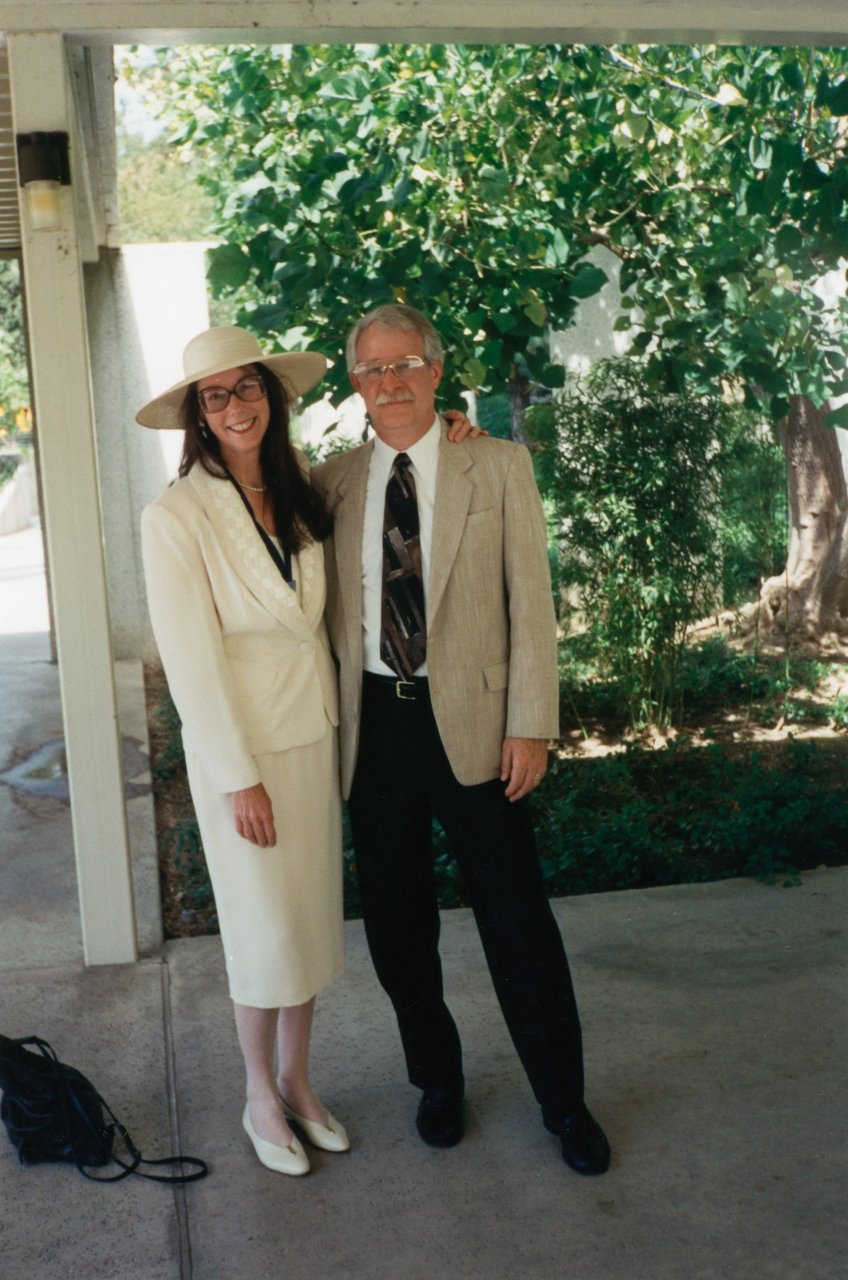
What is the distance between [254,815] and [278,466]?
75 centimetres

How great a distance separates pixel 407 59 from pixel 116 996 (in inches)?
160

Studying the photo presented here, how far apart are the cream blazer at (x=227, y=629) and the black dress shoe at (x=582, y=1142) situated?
3.34 feet

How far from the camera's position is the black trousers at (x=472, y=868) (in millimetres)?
2871

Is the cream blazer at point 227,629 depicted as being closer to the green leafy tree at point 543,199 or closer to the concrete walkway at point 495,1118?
the concrete walkway at point 495,1118

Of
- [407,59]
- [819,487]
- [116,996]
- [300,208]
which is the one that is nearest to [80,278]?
[300,208]

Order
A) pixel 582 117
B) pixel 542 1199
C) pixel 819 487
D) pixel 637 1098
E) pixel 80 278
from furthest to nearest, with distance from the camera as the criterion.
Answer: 1. pixel 819 487
2. pixel 582 117
3. pixel 80 278
4. pixel 637 1098
5. pixel 542 1199

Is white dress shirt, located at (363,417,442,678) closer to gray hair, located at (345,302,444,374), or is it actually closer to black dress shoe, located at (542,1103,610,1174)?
gray hair, located at (345,302,444,374)

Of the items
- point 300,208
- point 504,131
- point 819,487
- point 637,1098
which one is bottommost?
point 637,1098

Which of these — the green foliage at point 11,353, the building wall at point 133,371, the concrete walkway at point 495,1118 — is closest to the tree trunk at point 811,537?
the concrete walkway at point 495,1118

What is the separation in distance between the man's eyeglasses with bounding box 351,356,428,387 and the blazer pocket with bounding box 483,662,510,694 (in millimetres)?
645

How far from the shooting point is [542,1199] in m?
2.78

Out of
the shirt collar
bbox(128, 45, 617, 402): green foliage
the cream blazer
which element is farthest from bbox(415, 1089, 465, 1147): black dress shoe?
bbox(128, 45, 617, 402): green foliage

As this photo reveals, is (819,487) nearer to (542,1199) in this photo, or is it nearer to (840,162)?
(840,162)

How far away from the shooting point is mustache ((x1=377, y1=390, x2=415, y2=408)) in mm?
2766
